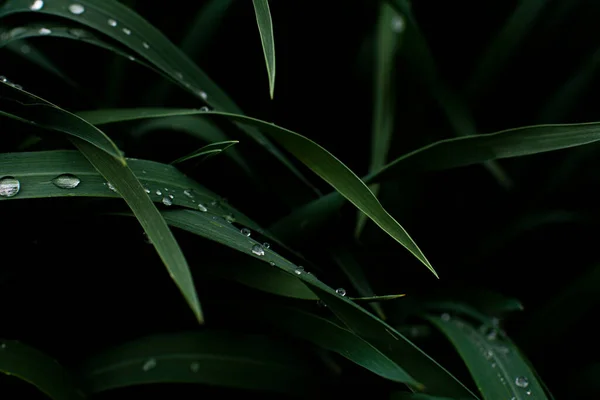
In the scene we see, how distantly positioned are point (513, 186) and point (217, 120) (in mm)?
597

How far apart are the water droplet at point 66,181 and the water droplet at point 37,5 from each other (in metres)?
0.25

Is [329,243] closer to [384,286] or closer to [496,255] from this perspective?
[384,286]

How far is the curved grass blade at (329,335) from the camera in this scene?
56 centimetres

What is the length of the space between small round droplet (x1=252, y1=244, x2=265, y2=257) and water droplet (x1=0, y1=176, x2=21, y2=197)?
0.24m

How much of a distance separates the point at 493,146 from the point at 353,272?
242 millimetres

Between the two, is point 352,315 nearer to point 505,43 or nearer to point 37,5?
point 37,5

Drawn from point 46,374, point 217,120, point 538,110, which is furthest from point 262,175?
point 538,110

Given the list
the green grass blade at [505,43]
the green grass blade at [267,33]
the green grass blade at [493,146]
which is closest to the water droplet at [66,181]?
the green grass blade at [267,33]

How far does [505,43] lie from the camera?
986 mm

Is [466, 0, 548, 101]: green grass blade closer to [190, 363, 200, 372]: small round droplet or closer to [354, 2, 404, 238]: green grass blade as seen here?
[354, 2, 404, 238]: green grass blade

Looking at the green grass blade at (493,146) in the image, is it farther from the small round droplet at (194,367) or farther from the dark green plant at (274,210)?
the small round droplet at (194,367)

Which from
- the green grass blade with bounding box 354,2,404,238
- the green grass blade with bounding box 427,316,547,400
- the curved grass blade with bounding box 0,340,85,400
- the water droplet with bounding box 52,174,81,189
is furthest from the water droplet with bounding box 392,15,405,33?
the curved grass blade with bounding box 0,340,85,400

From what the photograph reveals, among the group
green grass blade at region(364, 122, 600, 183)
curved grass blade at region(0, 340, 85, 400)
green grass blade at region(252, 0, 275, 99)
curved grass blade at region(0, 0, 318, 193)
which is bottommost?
curved grass blade at region(0, 340, 85, 400)

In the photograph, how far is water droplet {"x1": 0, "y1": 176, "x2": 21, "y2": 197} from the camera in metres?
0.54
